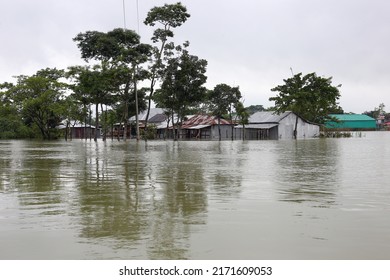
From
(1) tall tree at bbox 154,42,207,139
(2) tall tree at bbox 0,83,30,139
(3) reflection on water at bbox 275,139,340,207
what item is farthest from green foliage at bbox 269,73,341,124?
(3) reflection on water at bbox 275,139,340,207

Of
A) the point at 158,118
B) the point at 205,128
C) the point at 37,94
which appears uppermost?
the point at 37,94

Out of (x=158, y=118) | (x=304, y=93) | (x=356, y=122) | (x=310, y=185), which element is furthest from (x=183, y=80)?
(x=356, y=122)

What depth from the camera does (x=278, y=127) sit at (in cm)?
7106

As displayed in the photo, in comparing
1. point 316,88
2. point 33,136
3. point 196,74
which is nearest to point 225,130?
point 316,88

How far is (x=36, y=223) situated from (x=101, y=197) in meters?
2.54

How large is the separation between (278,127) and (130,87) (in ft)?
87.6

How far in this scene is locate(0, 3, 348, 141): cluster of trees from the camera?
51.5 metres

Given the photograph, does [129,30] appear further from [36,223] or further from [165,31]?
[36,223]

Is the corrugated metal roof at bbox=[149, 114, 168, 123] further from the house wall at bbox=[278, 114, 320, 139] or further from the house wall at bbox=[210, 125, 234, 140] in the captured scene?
the house wall at bbox=[278, 114, 320, 139]

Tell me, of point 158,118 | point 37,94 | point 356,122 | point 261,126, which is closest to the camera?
point 37,94

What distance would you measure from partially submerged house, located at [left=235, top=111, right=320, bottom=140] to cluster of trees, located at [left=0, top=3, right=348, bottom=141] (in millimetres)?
1824

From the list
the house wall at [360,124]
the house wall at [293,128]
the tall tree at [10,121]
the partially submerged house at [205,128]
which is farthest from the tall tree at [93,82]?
the house wall at [360,124]

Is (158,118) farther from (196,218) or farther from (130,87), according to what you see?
(196,218)

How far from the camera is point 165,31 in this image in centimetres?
5269
